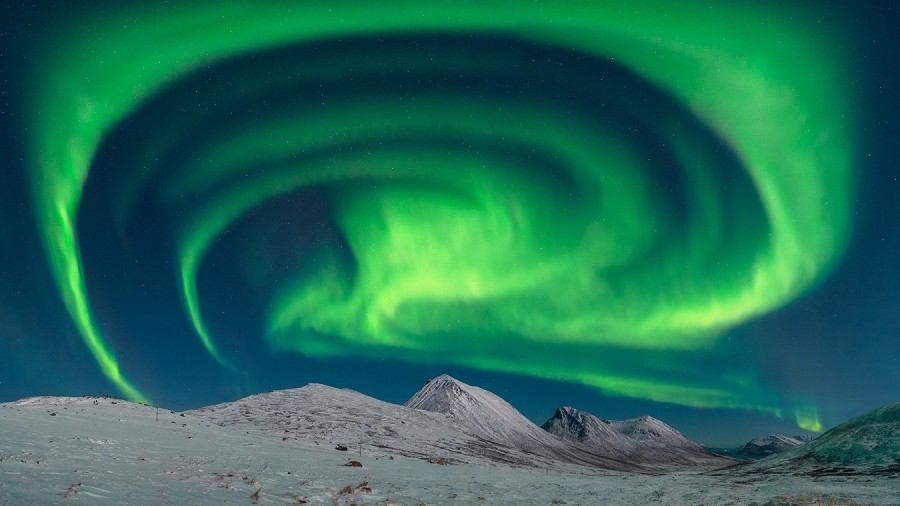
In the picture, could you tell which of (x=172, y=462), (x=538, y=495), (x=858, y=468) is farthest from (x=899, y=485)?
(x=172, y=462)

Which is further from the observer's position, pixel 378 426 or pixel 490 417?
pixel 490 417

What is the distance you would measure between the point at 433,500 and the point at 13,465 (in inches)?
550

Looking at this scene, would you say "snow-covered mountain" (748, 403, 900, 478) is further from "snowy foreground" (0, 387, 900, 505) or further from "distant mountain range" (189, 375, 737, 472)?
"distant mountain range" (189, 375, 737, 472)

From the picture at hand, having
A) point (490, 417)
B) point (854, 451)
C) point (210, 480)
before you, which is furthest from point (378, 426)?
point (490, 417)

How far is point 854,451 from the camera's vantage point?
4819 cm

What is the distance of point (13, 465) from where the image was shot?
1552cm

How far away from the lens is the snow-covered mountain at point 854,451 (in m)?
42.2

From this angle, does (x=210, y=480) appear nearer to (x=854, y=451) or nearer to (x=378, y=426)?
(x=854, y=451)

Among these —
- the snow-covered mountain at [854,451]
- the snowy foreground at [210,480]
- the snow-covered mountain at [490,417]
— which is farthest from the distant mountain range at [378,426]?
the snow-covered mountain at [854,451]

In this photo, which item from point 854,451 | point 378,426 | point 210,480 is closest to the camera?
point 210,480

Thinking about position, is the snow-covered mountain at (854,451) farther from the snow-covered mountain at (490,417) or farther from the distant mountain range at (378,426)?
the snow-covered mountain at (490,417)

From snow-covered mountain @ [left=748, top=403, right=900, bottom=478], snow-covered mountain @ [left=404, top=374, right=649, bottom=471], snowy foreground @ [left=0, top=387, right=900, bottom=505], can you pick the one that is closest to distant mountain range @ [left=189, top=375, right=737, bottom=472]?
snow-covered mountain @ [left=404, top=374, right=649, bottom=471]

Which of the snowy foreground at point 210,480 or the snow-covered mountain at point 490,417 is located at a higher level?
the snow-covered mountain at point 490,417

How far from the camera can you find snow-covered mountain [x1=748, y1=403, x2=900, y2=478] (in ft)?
139
